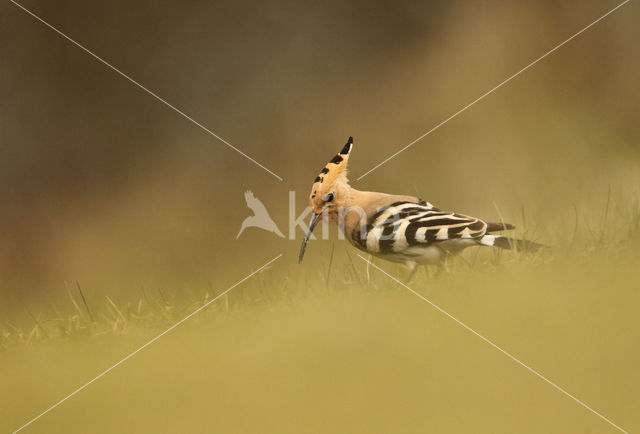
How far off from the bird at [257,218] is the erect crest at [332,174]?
43 centimetres

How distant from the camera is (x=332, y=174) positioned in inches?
75.8

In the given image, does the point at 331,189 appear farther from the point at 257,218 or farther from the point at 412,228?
the point at 257,218

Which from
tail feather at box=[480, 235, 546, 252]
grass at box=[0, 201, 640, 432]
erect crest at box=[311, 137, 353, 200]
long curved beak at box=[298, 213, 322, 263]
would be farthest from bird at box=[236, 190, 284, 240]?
→ tail feather at box=[480, 235, 546, 252]

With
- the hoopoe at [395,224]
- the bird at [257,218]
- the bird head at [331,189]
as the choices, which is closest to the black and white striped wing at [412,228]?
the hoopoe at [395,224]

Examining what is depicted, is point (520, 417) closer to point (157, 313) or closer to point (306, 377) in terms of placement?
point (306, 377)

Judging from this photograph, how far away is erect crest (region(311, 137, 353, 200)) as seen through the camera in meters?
1.91

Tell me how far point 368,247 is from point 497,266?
1.27 feet

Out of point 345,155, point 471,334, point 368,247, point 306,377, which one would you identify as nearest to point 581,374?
point 471,334

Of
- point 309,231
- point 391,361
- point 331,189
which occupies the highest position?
point 331,189

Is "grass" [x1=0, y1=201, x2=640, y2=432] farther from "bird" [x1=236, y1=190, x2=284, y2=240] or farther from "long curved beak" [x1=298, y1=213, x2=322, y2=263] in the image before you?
"bird" [x1=236, y1=190, x2=284, y2=240]

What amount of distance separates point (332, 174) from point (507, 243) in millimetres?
541

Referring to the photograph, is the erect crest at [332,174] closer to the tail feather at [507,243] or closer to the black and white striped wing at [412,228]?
the black and white striped wing at [412,228]

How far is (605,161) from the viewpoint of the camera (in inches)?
87.7

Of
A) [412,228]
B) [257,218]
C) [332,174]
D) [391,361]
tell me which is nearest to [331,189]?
[332,174]
